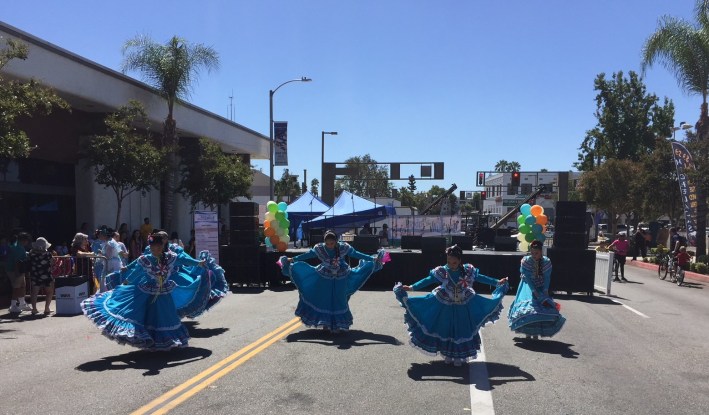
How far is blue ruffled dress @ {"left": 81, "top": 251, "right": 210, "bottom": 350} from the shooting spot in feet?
26.6

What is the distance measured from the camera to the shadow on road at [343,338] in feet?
31.0

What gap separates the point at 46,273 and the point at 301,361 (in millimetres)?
7389

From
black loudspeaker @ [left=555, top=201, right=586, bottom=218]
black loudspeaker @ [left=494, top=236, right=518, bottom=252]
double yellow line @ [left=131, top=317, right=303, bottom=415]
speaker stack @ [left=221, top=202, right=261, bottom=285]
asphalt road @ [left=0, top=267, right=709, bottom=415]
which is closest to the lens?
double yellow line @ [left=131, top=317, right=303, bottom=415]

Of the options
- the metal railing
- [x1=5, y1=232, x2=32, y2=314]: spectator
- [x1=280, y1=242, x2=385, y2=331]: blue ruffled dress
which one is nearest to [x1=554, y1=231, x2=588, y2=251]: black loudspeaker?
the metal railing

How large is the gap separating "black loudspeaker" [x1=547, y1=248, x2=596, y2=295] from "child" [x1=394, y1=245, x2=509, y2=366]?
352 inches

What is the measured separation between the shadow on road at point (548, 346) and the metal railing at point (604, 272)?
26.1ft

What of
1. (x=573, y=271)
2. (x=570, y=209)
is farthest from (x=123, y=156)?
(x=573, y=271)

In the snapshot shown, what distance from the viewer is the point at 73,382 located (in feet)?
23.5

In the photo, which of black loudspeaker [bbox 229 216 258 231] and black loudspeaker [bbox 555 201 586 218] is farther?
black loudspeaker [bbox 229 216 258 231]

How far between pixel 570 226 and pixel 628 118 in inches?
1699

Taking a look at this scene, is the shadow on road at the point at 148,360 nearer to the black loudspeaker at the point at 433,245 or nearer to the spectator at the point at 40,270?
the spectator at the point at 40,270

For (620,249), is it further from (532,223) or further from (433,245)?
(433,245)

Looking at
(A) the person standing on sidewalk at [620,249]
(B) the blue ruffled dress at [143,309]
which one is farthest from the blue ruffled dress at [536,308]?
(A) the person standing on sidewalk at [620,249]

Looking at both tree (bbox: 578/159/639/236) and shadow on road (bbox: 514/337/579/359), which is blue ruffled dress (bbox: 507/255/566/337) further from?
tree (bbox: 578/159/639/236)
